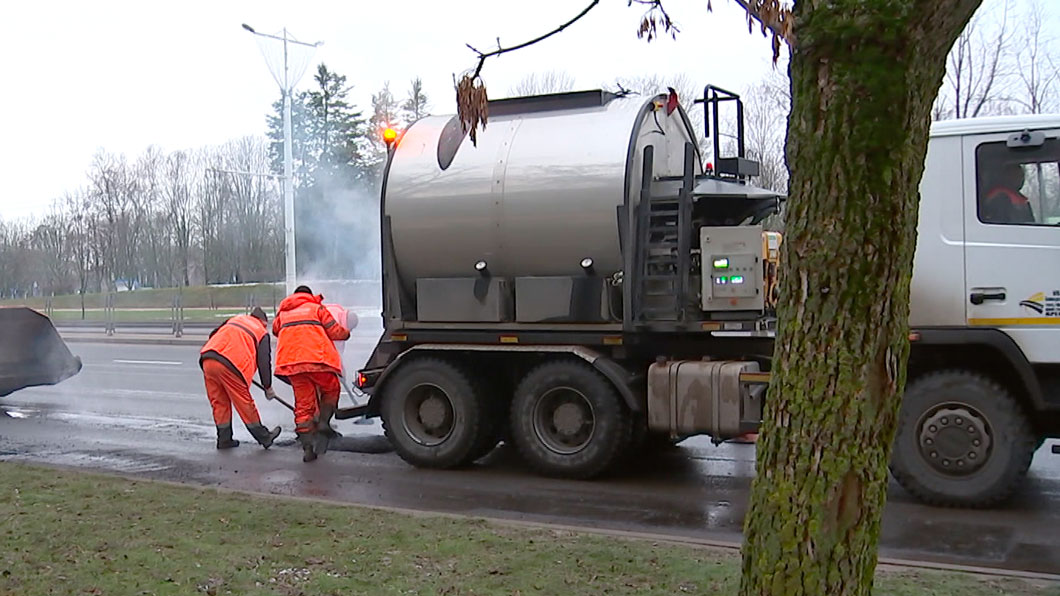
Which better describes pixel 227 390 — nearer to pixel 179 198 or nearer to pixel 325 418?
pixel 325 418

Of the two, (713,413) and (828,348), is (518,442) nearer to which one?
(713,413)

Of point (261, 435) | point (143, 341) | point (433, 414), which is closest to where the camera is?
point (433, 414)

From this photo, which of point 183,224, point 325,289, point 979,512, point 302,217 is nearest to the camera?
point 979,512

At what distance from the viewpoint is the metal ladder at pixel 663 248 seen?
8.10 meters

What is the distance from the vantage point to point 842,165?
107 inches

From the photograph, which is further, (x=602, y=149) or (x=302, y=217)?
(x=302, y=217)

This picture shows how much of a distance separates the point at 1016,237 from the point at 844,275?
16.0ft

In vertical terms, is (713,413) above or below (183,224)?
below

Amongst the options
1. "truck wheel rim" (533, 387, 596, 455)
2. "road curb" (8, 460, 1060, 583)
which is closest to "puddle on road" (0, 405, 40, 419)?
"road curb" (8, 460, 1060, 583)

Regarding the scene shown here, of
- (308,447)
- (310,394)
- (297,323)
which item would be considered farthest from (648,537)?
(297,323)

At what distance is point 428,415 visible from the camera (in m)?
9.11

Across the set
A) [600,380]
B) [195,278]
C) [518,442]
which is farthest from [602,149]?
[195,278]

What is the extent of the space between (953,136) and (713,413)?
261 centimetres

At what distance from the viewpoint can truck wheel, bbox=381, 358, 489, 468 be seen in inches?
349
